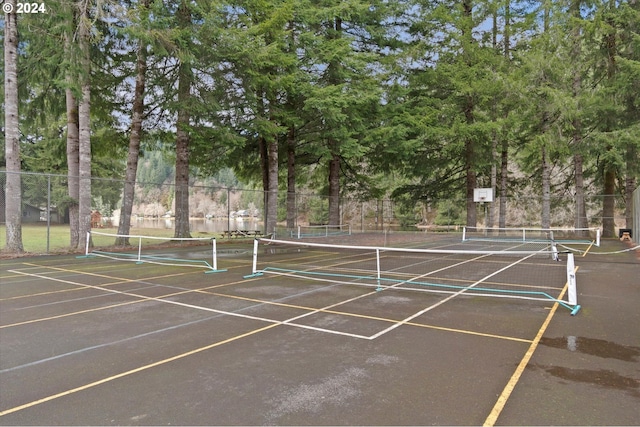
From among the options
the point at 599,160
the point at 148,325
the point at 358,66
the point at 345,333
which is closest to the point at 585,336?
the point at 345,333

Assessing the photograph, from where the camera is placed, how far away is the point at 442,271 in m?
12.1

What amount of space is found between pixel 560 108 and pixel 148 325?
71.7 feet

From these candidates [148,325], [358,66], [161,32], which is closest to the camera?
[148,325]

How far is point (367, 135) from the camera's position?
2419 cm

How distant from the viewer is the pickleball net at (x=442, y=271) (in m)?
8.59

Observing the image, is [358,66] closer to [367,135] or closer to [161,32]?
[367,135]

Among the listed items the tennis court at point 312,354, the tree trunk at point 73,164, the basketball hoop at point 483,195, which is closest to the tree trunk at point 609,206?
the basketball hoop at point 483,195

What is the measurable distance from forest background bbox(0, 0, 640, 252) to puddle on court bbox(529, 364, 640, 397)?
1519cm

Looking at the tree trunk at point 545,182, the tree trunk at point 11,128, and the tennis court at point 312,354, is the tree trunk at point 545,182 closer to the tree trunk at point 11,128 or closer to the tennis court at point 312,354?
the tennis court at point 312,354

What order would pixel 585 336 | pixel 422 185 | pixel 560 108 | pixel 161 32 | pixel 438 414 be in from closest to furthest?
pixel 438 414, pixel 585 336, pixel 161 32, pixel 560 108, pixel 422 185

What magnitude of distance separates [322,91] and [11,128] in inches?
517

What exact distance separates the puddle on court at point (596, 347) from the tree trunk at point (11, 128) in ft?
54.4

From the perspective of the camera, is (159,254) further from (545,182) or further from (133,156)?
(545,182)

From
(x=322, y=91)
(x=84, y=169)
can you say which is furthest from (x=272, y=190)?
(x=84, y=169)
